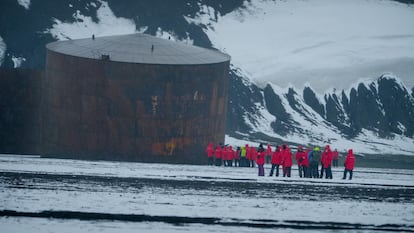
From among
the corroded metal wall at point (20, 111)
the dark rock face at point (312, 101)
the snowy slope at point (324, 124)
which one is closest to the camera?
the corroded metal wall at point (20, 111)

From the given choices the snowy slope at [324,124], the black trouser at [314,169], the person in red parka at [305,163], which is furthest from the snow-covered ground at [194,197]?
the snowy slope at [324,124]

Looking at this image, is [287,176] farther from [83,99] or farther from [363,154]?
[363,154]

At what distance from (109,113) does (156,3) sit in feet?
101

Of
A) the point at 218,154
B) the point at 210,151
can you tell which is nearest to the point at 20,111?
the point at 210,151

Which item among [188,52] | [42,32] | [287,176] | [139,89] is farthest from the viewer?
[42,32]

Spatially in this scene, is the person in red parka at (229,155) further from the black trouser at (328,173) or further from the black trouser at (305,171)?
the black trouser at (328,173)

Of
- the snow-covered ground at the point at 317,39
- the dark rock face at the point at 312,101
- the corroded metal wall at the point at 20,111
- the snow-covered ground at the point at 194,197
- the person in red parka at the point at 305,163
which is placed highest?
the snow-covered ground at the point at 317,39

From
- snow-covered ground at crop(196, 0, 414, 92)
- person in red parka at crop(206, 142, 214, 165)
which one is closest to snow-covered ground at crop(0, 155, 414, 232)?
person in red parka at crop(206, 142, 214, 165)

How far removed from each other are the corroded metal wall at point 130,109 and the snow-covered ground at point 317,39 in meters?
22.3

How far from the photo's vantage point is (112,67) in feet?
102

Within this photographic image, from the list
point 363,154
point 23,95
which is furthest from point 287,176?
point 363,154

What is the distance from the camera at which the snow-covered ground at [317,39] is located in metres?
55.6

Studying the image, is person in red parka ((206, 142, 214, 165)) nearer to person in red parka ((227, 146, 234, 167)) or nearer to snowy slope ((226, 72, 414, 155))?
person in red parka ((227, 146, 234, 167))

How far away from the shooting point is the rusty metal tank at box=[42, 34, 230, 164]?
31.1 metres
